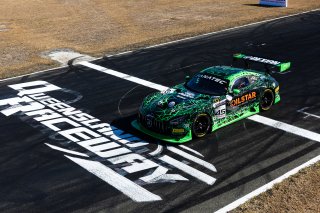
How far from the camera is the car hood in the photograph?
522 inches

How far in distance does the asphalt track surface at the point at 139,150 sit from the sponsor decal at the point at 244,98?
728 mm

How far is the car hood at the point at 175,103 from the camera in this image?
1325 centimetres

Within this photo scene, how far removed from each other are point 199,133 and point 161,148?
4.36 ft

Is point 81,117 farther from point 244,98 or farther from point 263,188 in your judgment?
point 263,188

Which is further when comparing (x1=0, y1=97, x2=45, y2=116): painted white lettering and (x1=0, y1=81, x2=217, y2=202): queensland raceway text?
(x1=0, y1=97, x2=45, y2=116): painted white lettering

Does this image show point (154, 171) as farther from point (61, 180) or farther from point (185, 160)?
point (61, 180)

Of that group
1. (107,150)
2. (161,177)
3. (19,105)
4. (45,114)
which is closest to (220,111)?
(161,177)

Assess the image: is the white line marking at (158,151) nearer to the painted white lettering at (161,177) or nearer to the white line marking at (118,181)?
the painted white lettering at (161,177)

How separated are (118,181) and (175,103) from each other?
11.2 feet

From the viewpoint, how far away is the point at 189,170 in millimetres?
11914

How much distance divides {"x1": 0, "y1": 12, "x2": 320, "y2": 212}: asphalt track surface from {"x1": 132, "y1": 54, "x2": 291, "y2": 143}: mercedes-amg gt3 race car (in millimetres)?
375

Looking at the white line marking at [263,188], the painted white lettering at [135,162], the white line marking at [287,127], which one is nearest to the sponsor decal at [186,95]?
the white line marking at [287,127]

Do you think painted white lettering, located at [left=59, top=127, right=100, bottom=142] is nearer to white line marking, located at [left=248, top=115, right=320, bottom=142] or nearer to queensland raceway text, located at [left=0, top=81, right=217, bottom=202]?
queensland raceway text, located at [left=0, top=81, right=217, bottom=202]

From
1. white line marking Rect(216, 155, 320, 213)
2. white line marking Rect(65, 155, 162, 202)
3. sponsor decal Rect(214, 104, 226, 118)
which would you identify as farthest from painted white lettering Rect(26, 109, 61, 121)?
white line marking Rect(216, 155, 320, 213)
